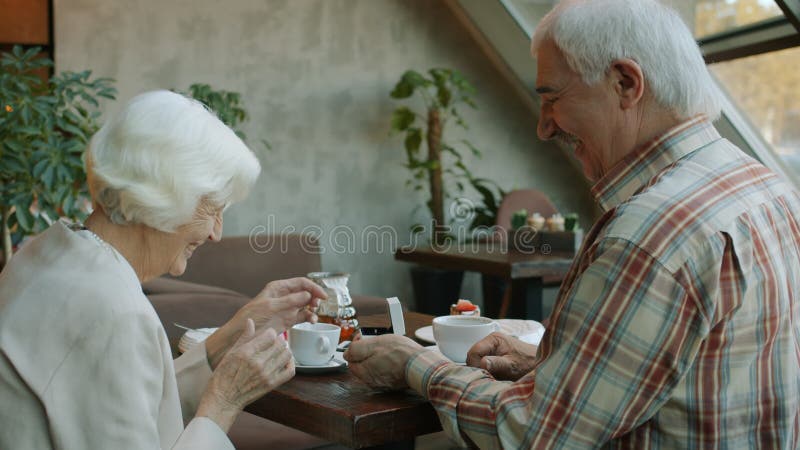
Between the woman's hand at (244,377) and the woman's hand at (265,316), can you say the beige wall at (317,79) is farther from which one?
the woman's hand at (244,377)

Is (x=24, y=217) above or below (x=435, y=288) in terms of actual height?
above

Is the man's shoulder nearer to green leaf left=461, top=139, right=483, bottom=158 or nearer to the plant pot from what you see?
the plant pot

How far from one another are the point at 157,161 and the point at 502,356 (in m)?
0.70

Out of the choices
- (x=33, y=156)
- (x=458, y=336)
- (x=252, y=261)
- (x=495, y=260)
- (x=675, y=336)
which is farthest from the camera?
(x=252, y=261)

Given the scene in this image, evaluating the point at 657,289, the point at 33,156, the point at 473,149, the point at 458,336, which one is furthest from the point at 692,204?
the point at 473,149

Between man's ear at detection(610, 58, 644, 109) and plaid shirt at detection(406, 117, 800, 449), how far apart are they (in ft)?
0.49

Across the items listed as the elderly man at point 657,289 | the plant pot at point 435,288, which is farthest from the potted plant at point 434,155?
the elderly man at point 657,289

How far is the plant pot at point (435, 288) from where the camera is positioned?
19.2 ft

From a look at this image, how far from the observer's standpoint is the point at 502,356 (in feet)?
5.28

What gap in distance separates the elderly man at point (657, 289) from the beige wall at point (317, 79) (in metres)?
4.29

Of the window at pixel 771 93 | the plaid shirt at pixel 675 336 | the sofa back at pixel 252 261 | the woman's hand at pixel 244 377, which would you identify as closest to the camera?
the plaid shirt at pixel 675 336

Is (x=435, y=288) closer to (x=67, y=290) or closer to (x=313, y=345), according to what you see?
(x=313, y=345)

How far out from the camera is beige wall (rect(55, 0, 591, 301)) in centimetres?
521

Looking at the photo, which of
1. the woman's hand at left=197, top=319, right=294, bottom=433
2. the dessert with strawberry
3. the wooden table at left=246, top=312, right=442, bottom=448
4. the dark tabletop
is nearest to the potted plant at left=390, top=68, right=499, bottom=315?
the dark tabletop
